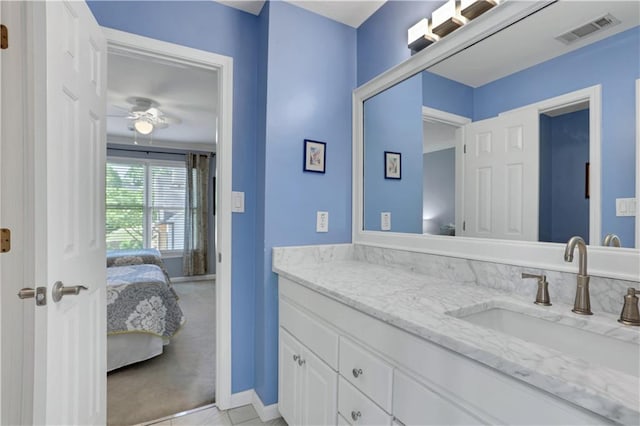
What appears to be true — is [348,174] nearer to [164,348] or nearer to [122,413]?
[122,413]

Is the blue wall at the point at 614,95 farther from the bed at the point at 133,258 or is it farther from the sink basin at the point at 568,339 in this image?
the bed at the point at 133,258

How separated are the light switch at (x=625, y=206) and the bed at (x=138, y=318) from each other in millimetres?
2927

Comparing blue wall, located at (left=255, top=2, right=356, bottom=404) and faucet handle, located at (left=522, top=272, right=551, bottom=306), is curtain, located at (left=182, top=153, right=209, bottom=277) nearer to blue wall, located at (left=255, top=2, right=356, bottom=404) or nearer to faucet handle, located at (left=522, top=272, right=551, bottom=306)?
blue wall, located at (left=255, top=2, right=356, bottom=404)

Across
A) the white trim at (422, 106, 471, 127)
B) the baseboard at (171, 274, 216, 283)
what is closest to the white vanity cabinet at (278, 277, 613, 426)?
the white trim at (422, 106, 471, 127)

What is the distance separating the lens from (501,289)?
4.15ft

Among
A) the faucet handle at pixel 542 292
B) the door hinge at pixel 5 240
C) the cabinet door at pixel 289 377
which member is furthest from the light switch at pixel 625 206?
the door hinge at pixel 5 240

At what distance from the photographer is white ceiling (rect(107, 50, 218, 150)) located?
2.74 m

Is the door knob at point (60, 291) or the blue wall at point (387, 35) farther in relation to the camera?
the blue wall at point (387, 35)

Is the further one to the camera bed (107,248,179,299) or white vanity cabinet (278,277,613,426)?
bed (107,248,179,299)

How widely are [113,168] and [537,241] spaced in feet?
19.3

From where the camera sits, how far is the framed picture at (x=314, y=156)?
1948 mm

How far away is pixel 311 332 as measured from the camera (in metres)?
1.44

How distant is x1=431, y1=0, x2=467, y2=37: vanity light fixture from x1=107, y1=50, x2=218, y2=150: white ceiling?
1.30 meters

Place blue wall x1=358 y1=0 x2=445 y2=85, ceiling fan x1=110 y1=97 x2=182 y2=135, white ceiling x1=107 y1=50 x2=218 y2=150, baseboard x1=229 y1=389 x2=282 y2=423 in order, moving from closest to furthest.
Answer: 1. blue wall x1=358 y1=0 x2=445 y2=85
2. baseboard x1=229 y1=389 x2=282 y2=423
3. white ceiling x1=107 y1=50 x2=218 y2=150
4. ceiling fan x1=110 y1=97 x2=182 y2=135
